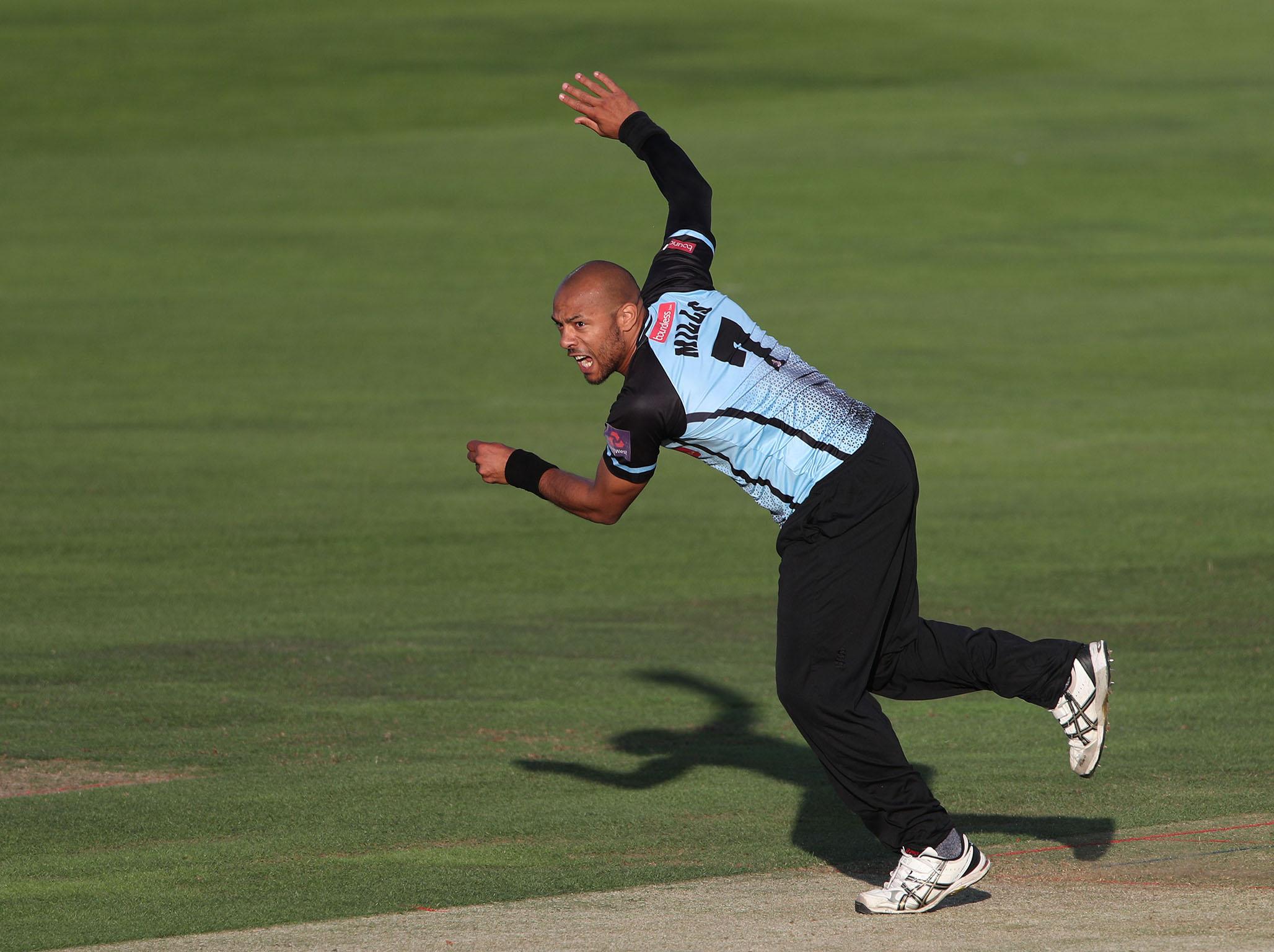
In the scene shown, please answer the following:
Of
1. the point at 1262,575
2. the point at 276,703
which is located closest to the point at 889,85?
the point at 1262,575

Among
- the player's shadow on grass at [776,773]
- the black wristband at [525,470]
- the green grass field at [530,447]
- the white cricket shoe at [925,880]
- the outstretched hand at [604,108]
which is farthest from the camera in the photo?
the green grass field at [530,447]

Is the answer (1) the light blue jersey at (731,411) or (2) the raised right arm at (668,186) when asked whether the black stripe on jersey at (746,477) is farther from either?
(2) the raised right arm at (668,186)

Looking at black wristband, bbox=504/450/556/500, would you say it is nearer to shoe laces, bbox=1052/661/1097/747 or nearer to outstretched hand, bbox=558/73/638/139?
outstretched hand, bbox=558/73/638/139

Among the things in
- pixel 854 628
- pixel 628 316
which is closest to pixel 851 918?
pixel 854 628

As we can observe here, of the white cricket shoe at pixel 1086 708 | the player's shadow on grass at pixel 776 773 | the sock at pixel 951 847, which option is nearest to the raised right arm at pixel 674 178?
the white cricket shoe at pixel 1086 708

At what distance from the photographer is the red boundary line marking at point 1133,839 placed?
695cm

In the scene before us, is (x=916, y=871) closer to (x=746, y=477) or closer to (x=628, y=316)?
(x=746, y=477)

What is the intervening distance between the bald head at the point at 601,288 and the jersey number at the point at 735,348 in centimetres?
31

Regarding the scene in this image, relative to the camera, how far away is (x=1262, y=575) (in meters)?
13.7

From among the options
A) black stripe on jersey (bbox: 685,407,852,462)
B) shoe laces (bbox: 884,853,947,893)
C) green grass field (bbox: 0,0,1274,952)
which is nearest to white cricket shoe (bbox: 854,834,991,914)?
shoe laces (bbox: 884,853,947,893)

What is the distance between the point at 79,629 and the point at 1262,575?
26.5 ft

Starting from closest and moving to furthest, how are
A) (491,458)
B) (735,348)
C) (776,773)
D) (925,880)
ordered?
1. (925,880)
2. (735,348)
3. (491,458)
4. (776,773)

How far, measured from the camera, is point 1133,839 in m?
7.09

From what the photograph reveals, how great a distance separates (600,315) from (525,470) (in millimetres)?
643
